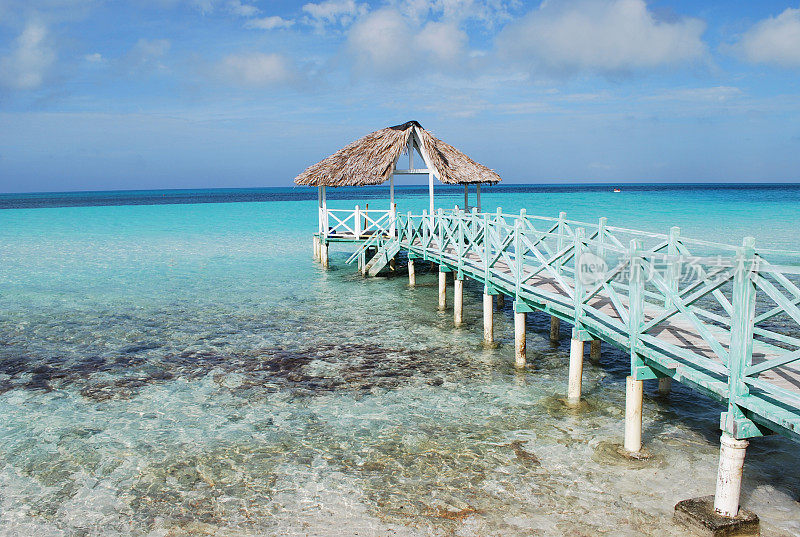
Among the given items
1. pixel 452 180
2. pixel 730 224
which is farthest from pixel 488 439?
pixel 730 224

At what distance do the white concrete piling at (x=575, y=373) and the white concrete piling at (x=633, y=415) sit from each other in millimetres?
1338

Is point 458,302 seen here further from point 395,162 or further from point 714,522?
point 714,522

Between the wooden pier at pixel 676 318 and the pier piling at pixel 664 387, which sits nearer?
the wooden pier at pixel 676 318

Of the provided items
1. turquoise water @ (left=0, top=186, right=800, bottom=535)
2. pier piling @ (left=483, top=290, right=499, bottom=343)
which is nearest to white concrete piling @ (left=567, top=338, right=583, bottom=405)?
turquoise water @ (left=0, top=186, right=800, bottom=535)

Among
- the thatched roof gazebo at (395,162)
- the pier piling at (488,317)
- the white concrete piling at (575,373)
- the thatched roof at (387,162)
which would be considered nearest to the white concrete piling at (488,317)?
the pier piling at (488,317)

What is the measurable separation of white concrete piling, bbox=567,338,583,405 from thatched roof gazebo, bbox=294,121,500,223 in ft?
33.0

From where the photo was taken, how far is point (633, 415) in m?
5.97

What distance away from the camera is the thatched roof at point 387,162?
58.0 feet

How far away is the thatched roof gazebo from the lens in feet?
58.0

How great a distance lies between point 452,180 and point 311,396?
11099 mm

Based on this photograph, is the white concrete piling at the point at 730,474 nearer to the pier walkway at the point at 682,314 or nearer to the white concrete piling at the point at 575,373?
the pier walkway at the point at 682,314

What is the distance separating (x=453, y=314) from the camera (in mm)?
13188

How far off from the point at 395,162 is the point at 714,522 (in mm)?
14412

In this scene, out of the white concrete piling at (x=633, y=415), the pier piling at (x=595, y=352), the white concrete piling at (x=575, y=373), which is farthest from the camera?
the pier piling at (x=595, y=352)
